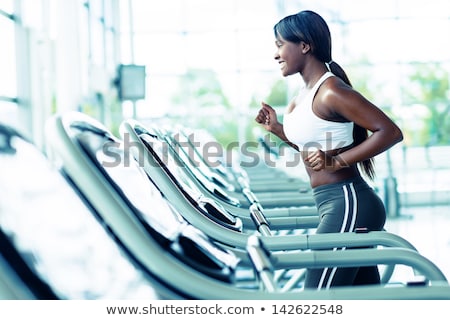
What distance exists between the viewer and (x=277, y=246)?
6.57 ft

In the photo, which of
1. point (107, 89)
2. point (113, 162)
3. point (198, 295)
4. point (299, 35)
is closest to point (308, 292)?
point (198, 295)

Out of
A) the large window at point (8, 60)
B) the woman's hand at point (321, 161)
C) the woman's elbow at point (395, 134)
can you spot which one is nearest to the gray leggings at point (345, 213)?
the woman's hand at point (321, 161)

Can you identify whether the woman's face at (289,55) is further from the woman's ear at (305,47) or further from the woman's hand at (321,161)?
the woman's hand at (321,161)

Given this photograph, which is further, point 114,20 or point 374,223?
point 114,20

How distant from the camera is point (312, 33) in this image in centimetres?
210

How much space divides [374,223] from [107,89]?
23.5 ft

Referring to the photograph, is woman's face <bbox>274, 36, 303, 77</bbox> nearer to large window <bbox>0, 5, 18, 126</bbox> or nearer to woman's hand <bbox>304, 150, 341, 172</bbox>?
woman's hand <bbox>304, 150, 341, 172</bbox>

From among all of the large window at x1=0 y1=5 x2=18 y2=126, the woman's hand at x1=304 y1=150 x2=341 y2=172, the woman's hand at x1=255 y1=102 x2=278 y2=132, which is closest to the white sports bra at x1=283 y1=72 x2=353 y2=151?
the woman's hand at x1=304 y1=150 x2=341 y2=172

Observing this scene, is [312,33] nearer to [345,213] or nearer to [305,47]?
[305,47]

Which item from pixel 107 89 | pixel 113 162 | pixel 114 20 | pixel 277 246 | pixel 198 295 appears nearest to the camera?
pixel 198 295

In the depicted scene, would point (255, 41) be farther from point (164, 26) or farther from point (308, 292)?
point (308, 292)

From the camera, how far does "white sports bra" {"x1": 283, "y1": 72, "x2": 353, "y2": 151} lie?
2078 millimetres

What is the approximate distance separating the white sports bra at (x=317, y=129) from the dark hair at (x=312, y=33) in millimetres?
48

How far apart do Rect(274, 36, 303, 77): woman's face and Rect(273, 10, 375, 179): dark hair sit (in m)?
0.01
